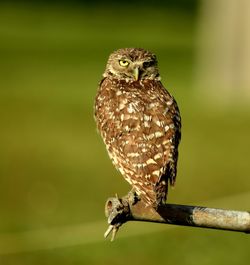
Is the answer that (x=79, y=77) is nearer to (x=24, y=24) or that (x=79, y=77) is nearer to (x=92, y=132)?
(x=92, y=132)

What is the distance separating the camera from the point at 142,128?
230 inches

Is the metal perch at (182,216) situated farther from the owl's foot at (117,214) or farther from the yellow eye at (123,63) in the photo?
the yellow eye at (123,63)

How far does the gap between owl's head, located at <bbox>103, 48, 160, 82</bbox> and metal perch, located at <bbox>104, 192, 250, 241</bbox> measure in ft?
3.65

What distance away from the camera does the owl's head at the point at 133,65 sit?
6430mm

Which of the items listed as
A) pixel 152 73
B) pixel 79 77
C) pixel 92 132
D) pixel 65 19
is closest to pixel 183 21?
pixel 65 19

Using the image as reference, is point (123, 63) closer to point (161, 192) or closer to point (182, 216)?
point (161, 192)

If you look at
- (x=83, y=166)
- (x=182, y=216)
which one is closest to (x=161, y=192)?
(x=182, y=216)

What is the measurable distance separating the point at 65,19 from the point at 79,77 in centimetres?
1707

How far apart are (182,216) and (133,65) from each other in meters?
1.26

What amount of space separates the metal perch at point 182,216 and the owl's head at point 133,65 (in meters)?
1.11

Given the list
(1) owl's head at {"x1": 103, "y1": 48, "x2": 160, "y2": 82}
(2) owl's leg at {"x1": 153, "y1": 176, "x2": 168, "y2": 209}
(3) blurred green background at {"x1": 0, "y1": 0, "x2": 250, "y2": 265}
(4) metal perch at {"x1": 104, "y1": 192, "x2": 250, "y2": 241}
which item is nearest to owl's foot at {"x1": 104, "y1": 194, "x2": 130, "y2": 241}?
(4) metal perch at {"x1": 104, "y1": 192, "x2": 250, "y2": 241}

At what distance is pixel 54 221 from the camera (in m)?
13.8

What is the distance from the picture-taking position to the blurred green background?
12578 mm

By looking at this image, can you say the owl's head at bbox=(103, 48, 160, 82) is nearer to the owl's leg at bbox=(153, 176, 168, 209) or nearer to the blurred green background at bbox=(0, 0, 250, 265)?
the owl's leg at bbox=(153, 176, 168, 209)
